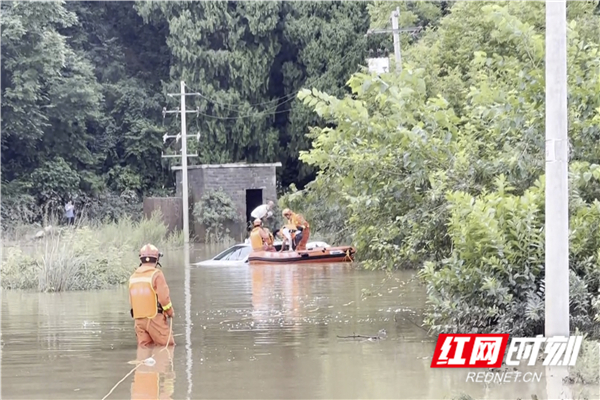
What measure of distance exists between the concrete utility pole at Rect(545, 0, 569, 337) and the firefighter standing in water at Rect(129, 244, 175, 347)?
5008 mm

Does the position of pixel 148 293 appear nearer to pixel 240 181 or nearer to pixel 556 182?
pixel 556 182

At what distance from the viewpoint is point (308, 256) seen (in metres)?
28.4

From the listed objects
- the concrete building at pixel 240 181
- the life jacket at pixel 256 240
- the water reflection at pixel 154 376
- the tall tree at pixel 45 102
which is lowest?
the water reflection at pixel 154 376

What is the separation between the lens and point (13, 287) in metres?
22.6

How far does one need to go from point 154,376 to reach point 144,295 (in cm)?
170

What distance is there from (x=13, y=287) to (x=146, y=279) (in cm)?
1005

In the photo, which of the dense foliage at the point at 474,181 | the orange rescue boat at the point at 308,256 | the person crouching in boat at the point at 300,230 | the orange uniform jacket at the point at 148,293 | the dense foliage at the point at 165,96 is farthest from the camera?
the dense foliage at the point at 165,96

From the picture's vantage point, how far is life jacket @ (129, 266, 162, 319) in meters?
13.5

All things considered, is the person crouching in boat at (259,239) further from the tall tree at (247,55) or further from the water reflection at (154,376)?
the tall tree at (247,55)

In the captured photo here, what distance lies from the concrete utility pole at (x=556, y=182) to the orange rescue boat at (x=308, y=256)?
56.9ft

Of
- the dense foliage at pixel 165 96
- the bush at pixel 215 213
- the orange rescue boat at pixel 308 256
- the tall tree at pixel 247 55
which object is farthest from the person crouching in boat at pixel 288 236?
the tall tree at pixel 247 55

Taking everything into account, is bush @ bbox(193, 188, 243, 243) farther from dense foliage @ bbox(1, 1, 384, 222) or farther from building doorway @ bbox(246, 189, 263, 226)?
dense foliage @ bbox(1, 1, 384, 222)

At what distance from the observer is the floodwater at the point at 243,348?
1093cm

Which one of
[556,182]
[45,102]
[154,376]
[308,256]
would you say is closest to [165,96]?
[45,102]
